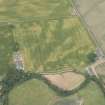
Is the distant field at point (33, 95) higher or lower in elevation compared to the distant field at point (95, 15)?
lower

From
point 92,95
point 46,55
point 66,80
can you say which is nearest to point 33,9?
point 46,55

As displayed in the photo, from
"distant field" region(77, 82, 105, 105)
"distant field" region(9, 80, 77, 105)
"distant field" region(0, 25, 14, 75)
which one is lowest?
"distant field" region(9, 80, 77, 105)

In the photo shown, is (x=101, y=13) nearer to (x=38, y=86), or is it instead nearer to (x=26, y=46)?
(x=26, y=46)

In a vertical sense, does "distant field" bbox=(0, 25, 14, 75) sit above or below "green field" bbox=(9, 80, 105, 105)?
above

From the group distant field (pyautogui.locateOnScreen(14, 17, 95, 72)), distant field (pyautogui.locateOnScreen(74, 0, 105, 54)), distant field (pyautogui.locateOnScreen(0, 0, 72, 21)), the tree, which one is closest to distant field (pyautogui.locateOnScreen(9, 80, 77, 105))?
distant field (pyautogui.locateOnScreen(14, 17, 95, 72))

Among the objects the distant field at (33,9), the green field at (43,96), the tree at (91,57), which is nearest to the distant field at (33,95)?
the green field at (43,96)

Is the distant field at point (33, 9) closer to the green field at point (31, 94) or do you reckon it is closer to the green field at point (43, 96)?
the green field at point (31, 94)

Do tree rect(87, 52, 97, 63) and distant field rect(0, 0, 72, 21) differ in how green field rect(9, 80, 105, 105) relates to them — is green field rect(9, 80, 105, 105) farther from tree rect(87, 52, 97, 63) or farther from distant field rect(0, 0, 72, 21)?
distant field rect(0, 0, 72, 21)
